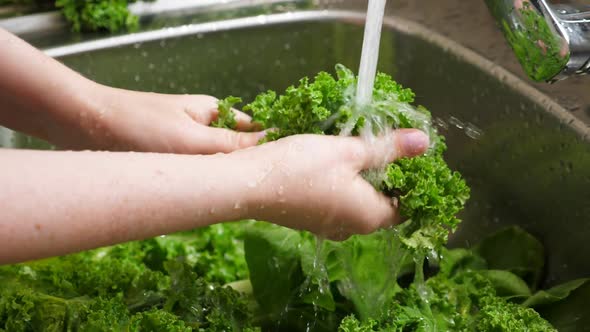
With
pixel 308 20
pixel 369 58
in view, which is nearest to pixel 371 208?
pixel 369 58

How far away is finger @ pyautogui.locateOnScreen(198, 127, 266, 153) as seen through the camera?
46.0 inches

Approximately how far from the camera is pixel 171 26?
5.79 ft

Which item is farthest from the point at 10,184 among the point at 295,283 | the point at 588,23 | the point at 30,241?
the point at 588,23

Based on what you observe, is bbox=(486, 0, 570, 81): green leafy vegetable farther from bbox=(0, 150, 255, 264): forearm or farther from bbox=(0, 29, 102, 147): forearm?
bbox=(0, 29, 102, 147): forearm

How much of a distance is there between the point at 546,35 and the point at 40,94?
0.76m

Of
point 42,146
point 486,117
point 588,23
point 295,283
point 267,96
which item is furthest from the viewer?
point 42,146

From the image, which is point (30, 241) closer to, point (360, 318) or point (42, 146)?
point (360, 318)

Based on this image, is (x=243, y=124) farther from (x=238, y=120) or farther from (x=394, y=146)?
(x=394, y=146)

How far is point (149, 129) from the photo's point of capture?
3.86ft

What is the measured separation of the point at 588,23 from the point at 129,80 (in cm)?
108

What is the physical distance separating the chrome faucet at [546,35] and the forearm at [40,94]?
648 millimetres

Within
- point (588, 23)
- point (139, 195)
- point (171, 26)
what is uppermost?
point (588, 23)

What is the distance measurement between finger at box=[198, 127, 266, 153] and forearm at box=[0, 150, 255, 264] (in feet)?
0.76

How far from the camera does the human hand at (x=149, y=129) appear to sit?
3.85 feet
